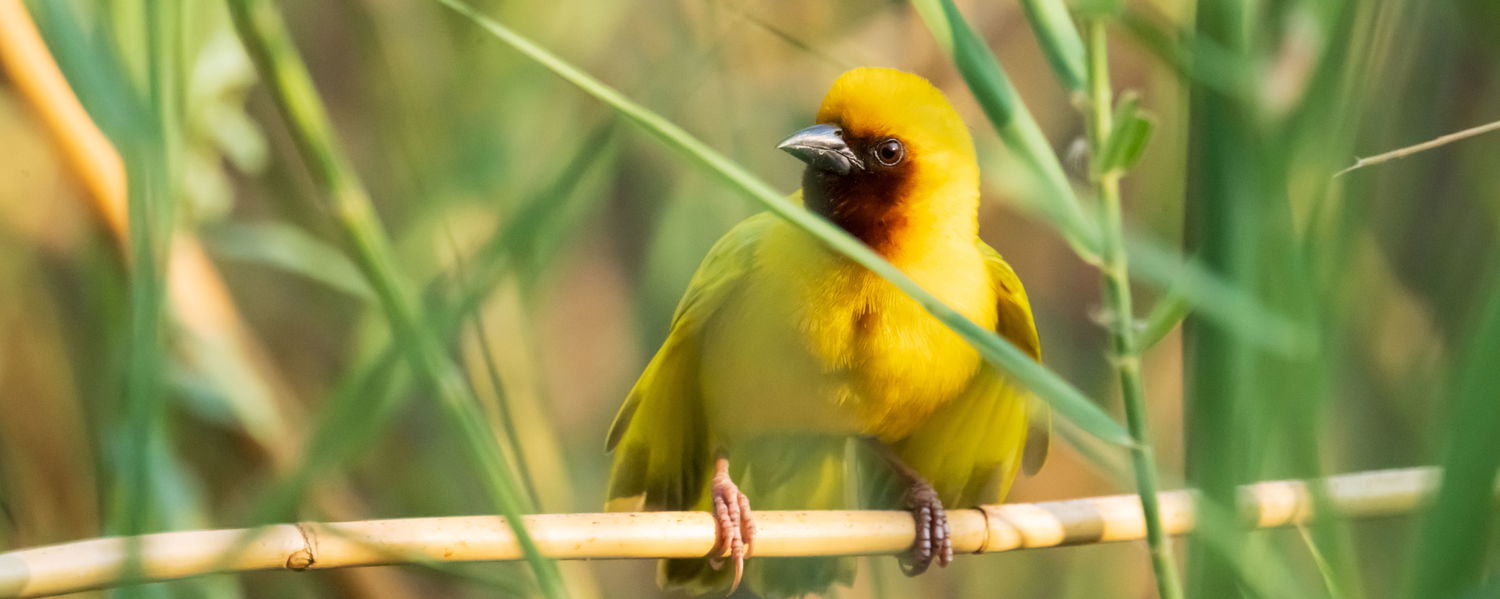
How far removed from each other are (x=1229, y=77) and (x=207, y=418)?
939mm

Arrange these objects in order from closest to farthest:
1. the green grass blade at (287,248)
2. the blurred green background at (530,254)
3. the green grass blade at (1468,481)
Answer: the green grass blade at (1468,481) → the blurred green background at (530,254) → the green grass blade at (287,248)

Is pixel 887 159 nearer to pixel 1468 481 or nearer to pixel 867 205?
pixel 867 205

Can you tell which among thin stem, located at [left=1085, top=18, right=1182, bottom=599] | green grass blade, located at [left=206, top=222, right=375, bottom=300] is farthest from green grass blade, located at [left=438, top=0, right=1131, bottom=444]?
green grass blade, located at [left=206, top=222, right=375, bottom=300]

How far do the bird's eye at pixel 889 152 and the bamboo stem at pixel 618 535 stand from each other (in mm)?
218

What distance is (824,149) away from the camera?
74 centimetres

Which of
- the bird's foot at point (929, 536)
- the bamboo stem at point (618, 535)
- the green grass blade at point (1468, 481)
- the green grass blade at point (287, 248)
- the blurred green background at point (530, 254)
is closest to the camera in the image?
the green grass blade at point (1468, 481)

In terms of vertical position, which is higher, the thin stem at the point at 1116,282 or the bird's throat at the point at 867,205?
the bird's throat at the point at 867,205

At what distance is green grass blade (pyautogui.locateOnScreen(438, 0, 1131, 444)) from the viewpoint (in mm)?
471

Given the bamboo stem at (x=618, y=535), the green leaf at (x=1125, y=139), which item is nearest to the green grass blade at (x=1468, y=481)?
the bamboo stem at (x=618, y=535)

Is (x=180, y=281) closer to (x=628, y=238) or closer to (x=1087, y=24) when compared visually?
(x=628, y=238)

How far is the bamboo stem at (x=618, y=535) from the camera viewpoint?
55cm

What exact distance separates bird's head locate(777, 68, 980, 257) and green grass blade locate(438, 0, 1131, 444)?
22cm

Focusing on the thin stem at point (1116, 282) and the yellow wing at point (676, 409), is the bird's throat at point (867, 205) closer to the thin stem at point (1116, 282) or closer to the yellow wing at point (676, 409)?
the yellow wing at point (676, 409)

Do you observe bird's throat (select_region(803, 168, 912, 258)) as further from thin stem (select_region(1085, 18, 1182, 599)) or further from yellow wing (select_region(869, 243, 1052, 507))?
thin stem (select_region(1085, 18, 1182, 599))
